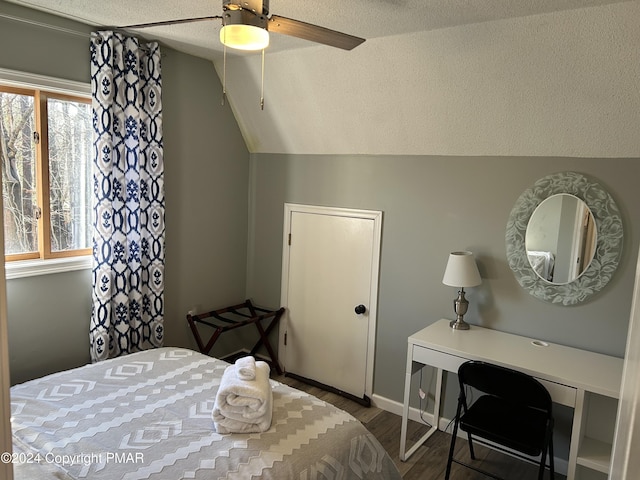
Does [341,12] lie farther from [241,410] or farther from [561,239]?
[241,410]

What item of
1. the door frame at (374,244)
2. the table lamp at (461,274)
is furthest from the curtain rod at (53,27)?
the table lamp at (461,274)

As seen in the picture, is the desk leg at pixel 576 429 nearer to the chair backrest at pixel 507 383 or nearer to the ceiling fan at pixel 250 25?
the chair backrest at pixel 507 383

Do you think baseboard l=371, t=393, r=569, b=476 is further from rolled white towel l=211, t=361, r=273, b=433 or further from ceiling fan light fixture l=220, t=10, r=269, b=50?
ceiling fan light fixture l=220, t=10, r=269, b=50

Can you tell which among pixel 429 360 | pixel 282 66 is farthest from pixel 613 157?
pixel 282 66

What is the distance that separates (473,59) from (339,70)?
874 millimetres

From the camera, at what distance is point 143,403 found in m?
2.27

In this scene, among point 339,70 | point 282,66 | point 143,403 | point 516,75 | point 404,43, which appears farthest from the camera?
point 282,66

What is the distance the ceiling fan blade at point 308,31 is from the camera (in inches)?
72.0

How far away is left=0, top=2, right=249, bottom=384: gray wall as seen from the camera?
275cm

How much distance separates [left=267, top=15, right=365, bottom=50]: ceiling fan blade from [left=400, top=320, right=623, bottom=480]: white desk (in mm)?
1676

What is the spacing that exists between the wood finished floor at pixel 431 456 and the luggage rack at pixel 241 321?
3.11 feet

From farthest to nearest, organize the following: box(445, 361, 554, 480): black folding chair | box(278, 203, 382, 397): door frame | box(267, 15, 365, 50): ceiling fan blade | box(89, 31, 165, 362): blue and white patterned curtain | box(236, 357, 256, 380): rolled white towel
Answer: box(278, 203, 382, 397): door frame
box(89, 31, 165, 362): blue and white patterned curtain
box(445, 361, 554, 480): black folding chair
box(236, 357, 256, 380): rolled white towel
box(267, 15, 365, 50): ceiling fan blade

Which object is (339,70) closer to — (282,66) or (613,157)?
(282,66)

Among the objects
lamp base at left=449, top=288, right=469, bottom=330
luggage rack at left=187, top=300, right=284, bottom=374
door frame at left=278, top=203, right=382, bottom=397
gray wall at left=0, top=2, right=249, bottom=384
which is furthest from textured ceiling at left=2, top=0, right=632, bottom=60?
luggage rack at left=187, top=300, right=284, bottom=374
